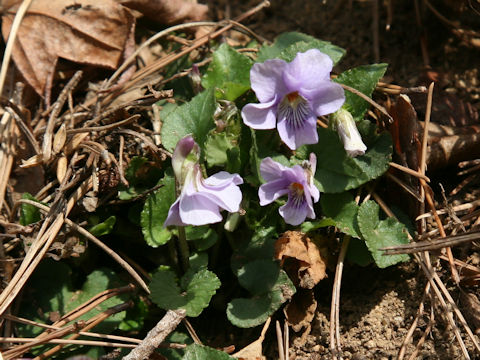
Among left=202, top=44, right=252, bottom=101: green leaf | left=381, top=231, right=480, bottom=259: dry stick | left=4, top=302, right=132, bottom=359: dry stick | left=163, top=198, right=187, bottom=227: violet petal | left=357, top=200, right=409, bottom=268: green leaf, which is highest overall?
left=202, top=44, right=252, bottom=101: green leaf

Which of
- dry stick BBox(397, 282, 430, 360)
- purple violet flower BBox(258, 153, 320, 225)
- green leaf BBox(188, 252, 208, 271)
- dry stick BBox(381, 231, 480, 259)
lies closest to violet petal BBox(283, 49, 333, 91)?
purple violet flower BBox(258, 153, 320, 225)

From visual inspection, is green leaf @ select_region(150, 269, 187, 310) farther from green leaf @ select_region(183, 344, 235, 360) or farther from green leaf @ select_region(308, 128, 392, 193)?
green leaf @ select_region(308, 128, 392, 193)

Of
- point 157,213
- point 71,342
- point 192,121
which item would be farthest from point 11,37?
point 71,342

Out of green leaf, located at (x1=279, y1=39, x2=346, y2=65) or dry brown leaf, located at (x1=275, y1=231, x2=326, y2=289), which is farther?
green leaf, located at (x1=279, y1=39, x2=346, y2=65)

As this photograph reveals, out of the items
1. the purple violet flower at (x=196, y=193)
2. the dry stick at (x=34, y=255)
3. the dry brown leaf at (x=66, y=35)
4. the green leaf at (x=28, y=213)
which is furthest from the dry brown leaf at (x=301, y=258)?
the dry brown leaf at (x=66, y=35)

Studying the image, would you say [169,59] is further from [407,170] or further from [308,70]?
[407,170]
